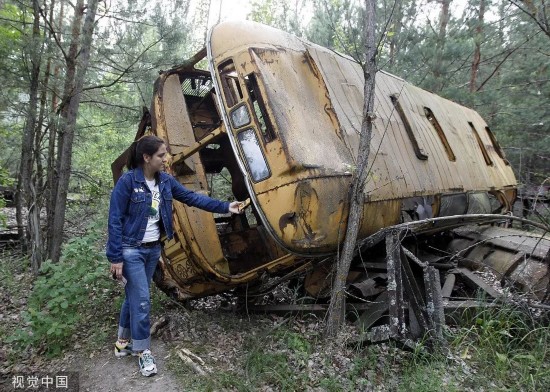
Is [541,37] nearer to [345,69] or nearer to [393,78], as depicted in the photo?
[393,78]

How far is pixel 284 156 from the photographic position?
12.2ft

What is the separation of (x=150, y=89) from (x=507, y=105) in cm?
1095

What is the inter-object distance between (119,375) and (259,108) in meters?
2.67

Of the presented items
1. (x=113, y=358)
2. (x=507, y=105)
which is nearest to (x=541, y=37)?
(x=507, y=105)

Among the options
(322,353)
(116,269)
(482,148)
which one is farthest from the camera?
(482,148)

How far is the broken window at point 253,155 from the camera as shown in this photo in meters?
3.84

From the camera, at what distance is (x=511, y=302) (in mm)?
4051

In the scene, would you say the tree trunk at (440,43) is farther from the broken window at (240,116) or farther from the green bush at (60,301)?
the green bush at (60,301)

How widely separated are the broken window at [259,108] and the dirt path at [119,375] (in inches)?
87.4

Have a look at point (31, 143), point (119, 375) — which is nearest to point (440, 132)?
point (119, 375)

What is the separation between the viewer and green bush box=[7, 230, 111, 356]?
4118mm

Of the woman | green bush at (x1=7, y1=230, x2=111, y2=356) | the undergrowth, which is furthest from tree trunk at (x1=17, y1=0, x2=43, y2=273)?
the undergrowth

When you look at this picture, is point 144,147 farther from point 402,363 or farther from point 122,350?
point 402,363

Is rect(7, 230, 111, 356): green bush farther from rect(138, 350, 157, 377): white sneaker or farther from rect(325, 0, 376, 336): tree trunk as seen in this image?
rect(325, 0, 376, 336): tree trunk
